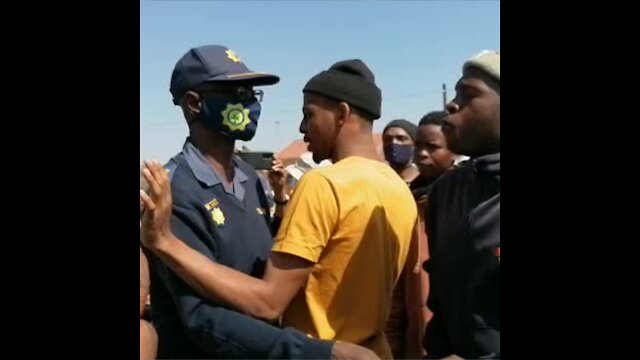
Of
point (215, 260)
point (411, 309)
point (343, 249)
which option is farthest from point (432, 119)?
point (215, 260)

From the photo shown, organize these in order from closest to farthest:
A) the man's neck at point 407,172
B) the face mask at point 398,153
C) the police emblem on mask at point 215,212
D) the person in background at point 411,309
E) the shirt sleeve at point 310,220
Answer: the shirt sleeve at point 310,220 → the police emblem on mask at point 215,212 → the person in background at point 411,309 → the man's neck at point 407,172 → the face mask at point 398,153

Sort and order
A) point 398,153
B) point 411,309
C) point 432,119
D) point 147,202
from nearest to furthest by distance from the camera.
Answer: point 147,202
point 411,309
point 432,119
point 398,153

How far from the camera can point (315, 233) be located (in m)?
1.88

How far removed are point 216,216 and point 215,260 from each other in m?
0.14

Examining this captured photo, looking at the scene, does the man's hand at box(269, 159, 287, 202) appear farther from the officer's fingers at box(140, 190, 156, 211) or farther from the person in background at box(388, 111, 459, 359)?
the officer's fingers at box(140, 190, 156, 211)

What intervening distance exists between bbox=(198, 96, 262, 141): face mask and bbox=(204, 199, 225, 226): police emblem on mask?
0.34 metres

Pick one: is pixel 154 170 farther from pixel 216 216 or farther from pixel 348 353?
pixel 348 353

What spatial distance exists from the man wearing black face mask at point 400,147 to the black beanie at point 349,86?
3.22 m

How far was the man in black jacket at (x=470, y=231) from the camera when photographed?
5.75ft

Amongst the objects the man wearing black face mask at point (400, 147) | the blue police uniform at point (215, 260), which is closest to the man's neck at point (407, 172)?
the man wearing black face mask at point (400, 147)

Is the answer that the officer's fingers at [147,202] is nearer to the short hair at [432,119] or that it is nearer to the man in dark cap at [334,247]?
the man in dark cap at [334,247]

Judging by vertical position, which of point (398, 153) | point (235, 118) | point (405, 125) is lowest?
point (398, 153)

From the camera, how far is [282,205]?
9.74 ft
